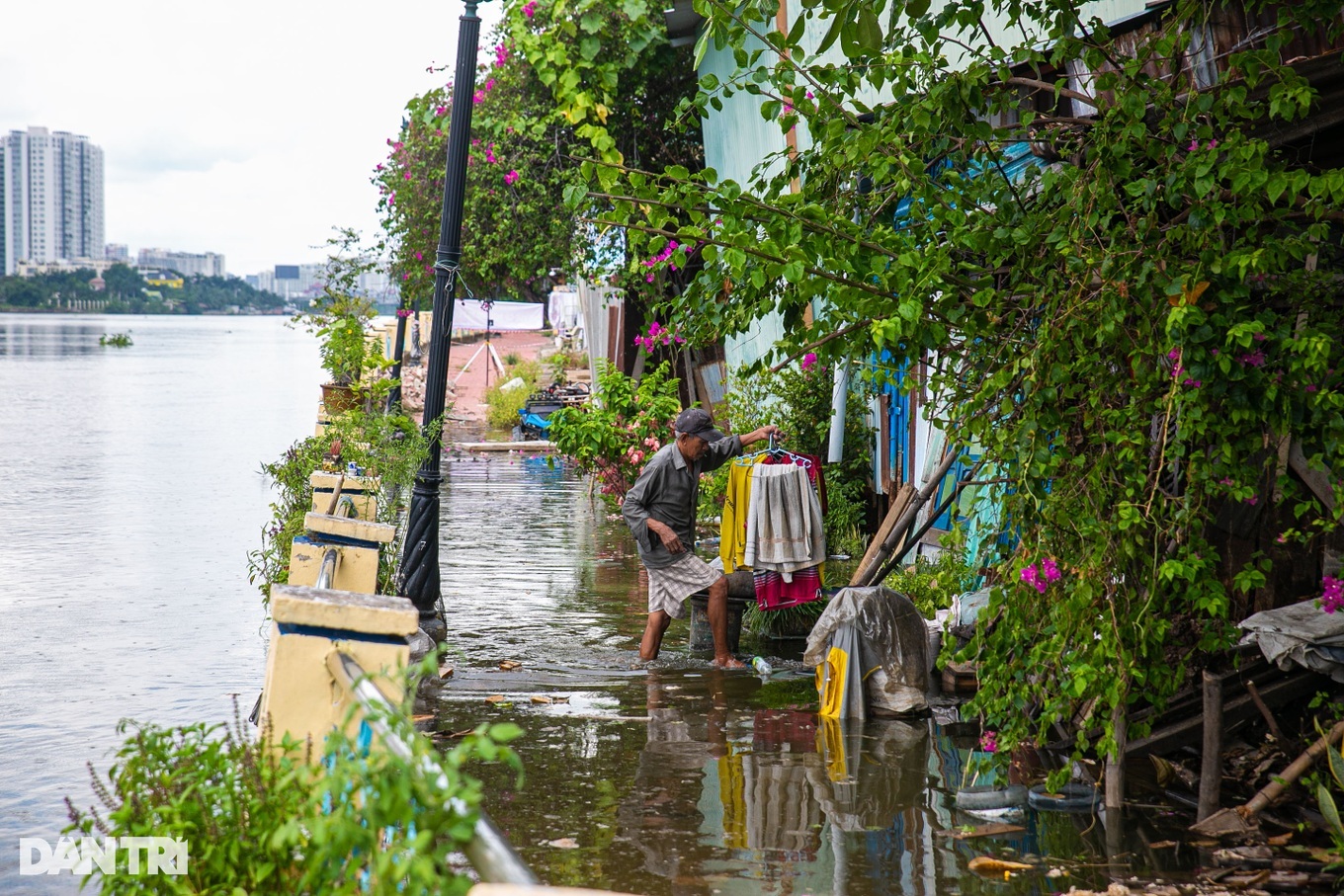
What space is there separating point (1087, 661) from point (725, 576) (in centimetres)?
389

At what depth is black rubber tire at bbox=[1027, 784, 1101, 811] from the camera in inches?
214

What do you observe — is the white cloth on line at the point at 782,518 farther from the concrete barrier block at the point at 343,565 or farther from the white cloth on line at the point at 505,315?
the white cloth on line at the point at 505,315

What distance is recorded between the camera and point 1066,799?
546 cm

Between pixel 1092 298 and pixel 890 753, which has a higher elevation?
pixel 1092 298

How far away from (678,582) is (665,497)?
594 mm

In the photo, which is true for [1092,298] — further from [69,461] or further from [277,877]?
[69,461]

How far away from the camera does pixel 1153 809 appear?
534 cm

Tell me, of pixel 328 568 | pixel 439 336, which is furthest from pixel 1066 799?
pixel 439 336

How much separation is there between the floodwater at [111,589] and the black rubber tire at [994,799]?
375 centimetres

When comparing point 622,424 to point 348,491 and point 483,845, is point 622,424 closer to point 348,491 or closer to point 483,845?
point 348,491

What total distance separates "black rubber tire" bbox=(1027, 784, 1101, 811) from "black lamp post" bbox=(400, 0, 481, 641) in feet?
13.4

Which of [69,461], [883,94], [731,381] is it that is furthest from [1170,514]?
[69,461]

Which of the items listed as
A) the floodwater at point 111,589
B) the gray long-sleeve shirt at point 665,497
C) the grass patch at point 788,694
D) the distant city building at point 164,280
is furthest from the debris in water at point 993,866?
the distant city building at point 164,280

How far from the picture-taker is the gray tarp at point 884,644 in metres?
6.97
